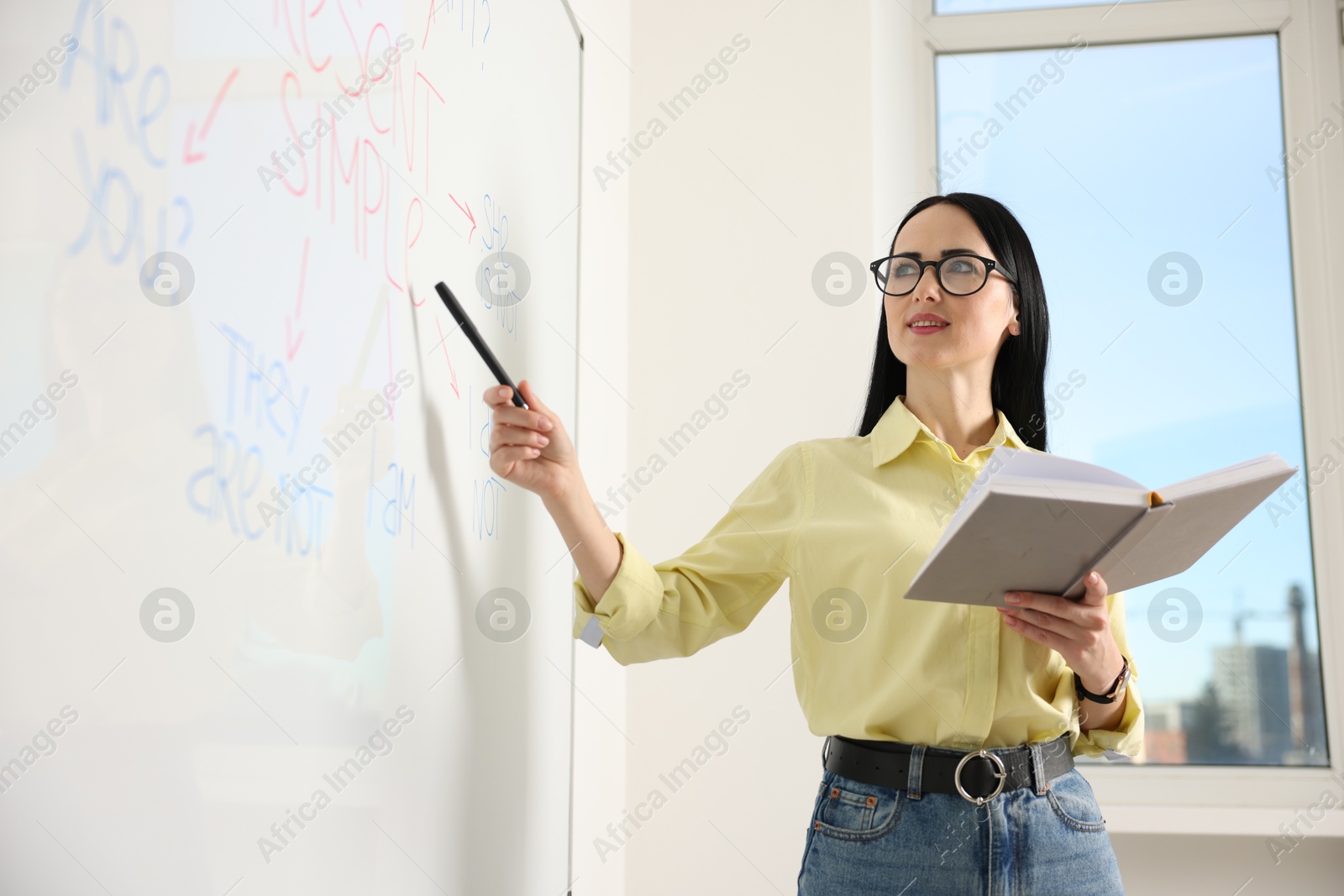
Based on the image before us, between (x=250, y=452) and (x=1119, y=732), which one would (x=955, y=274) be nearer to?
(x=1119, y=732)

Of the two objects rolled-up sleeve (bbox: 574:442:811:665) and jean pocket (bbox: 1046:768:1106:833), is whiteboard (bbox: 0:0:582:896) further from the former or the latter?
jean pocket (bbox: 1046:768:1106:833)

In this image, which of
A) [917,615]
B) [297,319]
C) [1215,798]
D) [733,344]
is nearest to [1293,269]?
[1215,798]

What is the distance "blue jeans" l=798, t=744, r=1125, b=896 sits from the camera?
106 cm

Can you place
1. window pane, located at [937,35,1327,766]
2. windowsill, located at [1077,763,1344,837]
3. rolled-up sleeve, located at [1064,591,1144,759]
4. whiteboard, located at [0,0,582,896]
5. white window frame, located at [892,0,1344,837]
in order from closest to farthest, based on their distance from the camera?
whiteboard, located at [0,0,582,896] < rolled-up sleeve, located at [1064,591,1144,759] < windowsill, located at [1077,763,1344,837] < white window frame, located at [892,0,1344,837] < window pane, located at [937,35,1327,766]

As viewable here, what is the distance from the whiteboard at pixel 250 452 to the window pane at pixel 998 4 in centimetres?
173

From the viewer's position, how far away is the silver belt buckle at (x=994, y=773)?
1.07m

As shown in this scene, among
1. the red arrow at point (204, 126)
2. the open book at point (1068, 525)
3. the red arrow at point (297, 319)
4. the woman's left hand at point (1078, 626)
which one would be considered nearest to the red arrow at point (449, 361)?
the red arrow at point (297, 319)

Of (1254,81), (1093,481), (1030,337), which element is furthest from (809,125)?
(1093,481)

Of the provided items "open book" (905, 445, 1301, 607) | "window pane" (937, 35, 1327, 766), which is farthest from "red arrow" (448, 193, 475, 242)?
"window pane" (937, 35, 1327, 766)

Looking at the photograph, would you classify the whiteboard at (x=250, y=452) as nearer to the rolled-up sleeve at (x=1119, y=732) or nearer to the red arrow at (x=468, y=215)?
the red arrow at (x=468, y=215)

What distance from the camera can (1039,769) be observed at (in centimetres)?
112

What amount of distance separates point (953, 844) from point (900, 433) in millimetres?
503

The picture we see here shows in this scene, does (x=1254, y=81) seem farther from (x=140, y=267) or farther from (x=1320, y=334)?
(x=140, y=267)

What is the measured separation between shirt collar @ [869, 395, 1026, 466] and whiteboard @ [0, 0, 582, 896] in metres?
0.51
